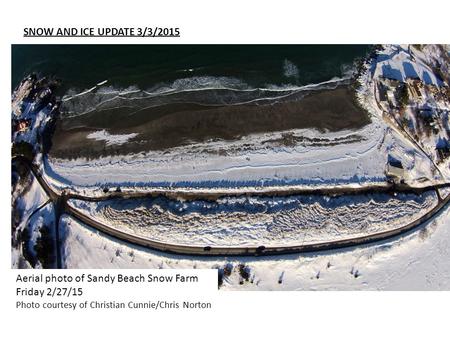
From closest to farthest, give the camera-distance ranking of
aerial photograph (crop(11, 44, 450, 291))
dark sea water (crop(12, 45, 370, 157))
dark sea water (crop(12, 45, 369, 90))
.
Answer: aerial photograph (crop(11, 44, 450, 291)), dark sea water (crop(12, 45, 370, 157)), dark sea water (crop(12, 45, 369, 90))

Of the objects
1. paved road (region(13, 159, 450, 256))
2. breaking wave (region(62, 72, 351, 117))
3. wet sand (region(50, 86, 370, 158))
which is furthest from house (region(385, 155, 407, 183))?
breaking wave (region(62, 72, 351, 117))

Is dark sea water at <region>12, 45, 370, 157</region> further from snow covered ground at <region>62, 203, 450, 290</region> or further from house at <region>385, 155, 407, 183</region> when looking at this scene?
snow covered ground at <region>62, 203, 450, 290</region>

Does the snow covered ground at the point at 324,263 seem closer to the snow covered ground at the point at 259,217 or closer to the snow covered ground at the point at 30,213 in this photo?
the snow covered ground at the point at 259,217

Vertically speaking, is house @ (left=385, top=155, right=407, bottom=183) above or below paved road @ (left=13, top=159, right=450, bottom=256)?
above

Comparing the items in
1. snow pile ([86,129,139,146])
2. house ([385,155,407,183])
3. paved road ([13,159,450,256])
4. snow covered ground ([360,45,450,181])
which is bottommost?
paved road ([13,159,450,256])

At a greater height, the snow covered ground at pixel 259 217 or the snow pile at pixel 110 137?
the snow pile at pixel 110 137

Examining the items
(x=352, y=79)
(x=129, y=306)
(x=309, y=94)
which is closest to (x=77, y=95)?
(x=129, y=306)

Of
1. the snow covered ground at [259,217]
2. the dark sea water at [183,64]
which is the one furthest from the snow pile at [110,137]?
the snow covered ground at [259,217]
